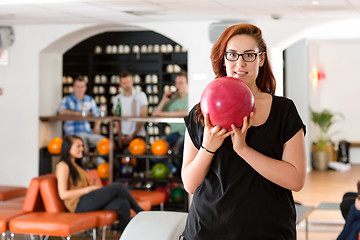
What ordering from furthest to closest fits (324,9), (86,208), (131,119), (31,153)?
(31,153) → (131,119) → (324,9) → (86,208)

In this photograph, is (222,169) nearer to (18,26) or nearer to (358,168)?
(18,26)

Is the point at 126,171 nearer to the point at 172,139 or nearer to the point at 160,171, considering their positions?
the point at 160,171

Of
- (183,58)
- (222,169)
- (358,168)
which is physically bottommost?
(358,168)

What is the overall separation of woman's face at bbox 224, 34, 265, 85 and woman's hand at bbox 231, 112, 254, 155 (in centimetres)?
16

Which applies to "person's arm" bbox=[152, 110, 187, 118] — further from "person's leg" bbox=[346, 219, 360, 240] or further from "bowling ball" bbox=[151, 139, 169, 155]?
"person's leg" bbox=[346, 219, 360, 240]

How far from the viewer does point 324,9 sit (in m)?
6.73

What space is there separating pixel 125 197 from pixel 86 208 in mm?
471

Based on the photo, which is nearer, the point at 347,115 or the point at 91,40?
the point at 91,40

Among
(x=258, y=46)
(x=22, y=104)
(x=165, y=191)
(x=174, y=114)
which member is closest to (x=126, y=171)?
(x=165, y=191)

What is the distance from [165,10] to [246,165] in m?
5.14

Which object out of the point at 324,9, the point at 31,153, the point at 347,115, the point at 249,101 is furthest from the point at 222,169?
the point at 347,115

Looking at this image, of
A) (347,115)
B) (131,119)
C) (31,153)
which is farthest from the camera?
(347,115)

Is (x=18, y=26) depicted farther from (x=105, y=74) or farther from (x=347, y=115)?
(x=347, y=115)

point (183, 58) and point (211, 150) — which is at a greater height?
point (183, 58)
